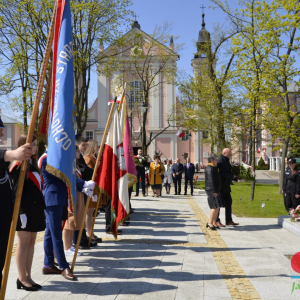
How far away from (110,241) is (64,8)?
4.72 metres

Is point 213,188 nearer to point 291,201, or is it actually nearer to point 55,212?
point 291,201

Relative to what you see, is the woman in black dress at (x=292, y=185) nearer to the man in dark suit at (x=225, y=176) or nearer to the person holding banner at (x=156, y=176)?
the man in dark suit at (x=225, y=176)

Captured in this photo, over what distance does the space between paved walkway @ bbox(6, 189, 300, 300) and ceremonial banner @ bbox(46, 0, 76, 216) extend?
1298 millimetres

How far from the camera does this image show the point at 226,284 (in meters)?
4.94

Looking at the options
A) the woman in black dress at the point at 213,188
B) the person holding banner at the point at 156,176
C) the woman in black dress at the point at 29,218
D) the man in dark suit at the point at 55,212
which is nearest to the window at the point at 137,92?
the person holding banner at the point at 156,176

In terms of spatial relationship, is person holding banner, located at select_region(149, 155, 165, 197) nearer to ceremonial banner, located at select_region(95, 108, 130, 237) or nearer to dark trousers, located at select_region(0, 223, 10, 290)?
ceremonial banner, located at select_region(95, 108, 130, 237)

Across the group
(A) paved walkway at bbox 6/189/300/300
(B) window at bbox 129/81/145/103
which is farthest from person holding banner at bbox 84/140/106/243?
(B) window at bbox 129/81/145/103

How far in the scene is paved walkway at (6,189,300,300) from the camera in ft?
15.0

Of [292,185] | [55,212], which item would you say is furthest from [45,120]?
[292,185]

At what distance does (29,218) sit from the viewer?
4.65 metres

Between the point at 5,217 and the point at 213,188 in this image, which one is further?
the point at 213,188

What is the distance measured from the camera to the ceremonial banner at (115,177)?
661cm

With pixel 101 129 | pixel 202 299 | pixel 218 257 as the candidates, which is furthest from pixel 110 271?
pixel 101 129

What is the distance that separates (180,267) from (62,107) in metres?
3.06
